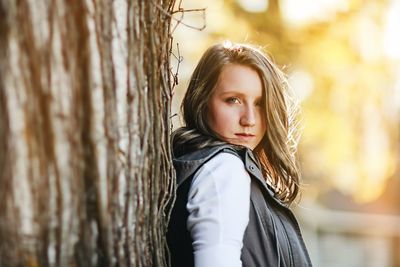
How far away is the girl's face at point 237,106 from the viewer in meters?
2.98

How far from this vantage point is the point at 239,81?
3008 millimetres

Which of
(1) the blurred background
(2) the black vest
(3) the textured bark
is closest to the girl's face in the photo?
(2) the black vest

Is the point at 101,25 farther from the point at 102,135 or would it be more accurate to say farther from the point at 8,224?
the point at 8,224

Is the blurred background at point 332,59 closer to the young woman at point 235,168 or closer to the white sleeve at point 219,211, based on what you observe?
the young woman at point 235,168

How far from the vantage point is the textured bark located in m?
2.05

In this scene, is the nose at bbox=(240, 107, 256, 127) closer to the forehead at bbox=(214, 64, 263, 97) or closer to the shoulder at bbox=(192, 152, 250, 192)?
the forehead at bbox=(214, 64, 263, 97)

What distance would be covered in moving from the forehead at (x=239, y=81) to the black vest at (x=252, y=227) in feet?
0.83

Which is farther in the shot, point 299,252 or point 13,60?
point 299,252

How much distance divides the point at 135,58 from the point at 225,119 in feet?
2.27

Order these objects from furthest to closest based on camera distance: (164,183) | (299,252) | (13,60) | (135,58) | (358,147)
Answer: (358,147) < (299,252) < (164,183) < (135,58) < (13,60)

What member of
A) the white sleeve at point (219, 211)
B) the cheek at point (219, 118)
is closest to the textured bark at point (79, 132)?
the white sleeve at point (219, 211)

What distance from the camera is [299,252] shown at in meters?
2.92

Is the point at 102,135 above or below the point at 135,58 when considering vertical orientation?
below

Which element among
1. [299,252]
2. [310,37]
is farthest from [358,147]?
[299,252]
